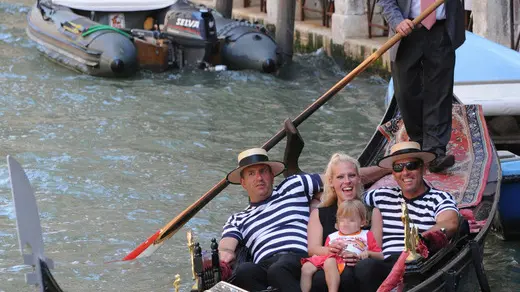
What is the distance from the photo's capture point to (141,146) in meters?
6.51

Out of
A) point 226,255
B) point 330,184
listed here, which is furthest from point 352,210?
point 226,255

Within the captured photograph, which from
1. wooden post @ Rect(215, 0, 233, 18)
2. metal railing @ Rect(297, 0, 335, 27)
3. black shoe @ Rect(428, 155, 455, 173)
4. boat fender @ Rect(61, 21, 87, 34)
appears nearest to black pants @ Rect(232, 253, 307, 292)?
black shoe @ Rect(428, 155, 455, 173)

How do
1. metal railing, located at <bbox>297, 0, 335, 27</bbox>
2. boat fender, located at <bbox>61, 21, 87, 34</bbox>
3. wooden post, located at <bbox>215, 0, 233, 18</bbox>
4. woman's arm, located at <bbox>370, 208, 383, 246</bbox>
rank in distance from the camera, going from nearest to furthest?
woman's arm, located at <bbox>370, 208, 383, 246</bbox> → boat fender, located at <bbox>61, 21, 87, 34</bbox> → metal railing, located at <bbox>297, 0, 335, 27</bbox> → wooden post, located at <bbox>215, 0, 233, 18</bbox>

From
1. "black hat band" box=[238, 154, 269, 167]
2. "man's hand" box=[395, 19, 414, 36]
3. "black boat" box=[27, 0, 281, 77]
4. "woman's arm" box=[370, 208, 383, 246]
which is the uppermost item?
"man's hand" box=[395, 19, 414, 36]

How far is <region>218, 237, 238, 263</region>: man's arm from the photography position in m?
2.98

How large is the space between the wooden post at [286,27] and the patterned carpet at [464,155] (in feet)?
15.4

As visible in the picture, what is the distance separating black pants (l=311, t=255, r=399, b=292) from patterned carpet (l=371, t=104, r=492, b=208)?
709 millimetres

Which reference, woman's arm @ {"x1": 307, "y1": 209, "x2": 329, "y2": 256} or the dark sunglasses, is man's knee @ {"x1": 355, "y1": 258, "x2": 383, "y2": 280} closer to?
woman's arm @ {"x1": 307, "y1": 209, "x2": 329, "y2": 256}

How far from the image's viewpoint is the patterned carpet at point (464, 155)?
3523 mm

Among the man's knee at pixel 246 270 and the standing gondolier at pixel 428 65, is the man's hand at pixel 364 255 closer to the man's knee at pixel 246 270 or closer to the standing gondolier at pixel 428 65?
the man's knee at pixel 246 270

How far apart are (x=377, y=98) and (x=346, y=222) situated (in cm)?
486

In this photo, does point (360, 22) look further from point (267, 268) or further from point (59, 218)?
point (267, 268)

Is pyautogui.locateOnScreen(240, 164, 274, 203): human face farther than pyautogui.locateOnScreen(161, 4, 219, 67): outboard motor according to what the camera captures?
No

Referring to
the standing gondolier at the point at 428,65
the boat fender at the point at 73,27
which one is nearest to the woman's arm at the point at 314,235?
the standing gondolier at the point at 428,65
